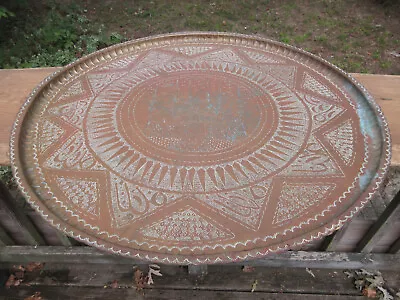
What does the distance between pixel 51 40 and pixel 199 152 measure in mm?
3667

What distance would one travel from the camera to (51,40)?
15.0 ft

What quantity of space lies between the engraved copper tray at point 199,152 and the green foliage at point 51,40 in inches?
92.9

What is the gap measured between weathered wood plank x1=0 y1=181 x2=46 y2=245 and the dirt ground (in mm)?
3327

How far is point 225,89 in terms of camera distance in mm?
2109

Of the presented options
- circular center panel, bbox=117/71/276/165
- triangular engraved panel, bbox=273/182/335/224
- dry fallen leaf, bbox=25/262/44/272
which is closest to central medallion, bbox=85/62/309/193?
circular center panel, bbox=117/71/276/165

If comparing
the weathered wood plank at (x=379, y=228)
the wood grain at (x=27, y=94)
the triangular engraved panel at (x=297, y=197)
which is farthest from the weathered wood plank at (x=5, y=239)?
the weathered wood plank at (x=379, y=228)

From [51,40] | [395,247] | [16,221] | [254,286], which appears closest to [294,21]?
[51,40]

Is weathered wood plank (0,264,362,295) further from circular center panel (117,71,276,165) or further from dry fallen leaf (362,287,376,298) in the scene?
circular center panel (117,71,276,165)

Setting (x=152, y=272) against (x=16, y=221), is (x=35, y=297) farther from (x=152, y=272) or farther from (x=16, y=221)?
(x=152, y=272)

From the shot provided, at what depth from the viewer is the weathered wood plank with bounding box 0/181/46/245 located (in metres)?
1.99

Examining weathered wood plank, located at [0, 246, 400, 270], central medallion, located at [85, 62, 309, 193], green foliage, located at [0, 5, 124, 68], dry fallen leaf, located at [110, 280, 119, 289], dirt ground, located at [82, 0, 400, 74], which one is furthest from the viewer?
dirt ground, located at [82, 0, 400, 74]

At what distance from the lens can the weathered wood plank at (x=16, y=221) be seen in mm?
1992

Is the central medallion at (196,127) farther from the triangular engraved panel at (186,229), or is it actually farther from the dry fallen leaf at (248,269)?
the dry fallen leaf at (248,269)

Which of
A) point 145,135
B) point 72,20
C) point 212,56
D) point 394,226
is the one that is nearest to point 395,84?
point 394,226
